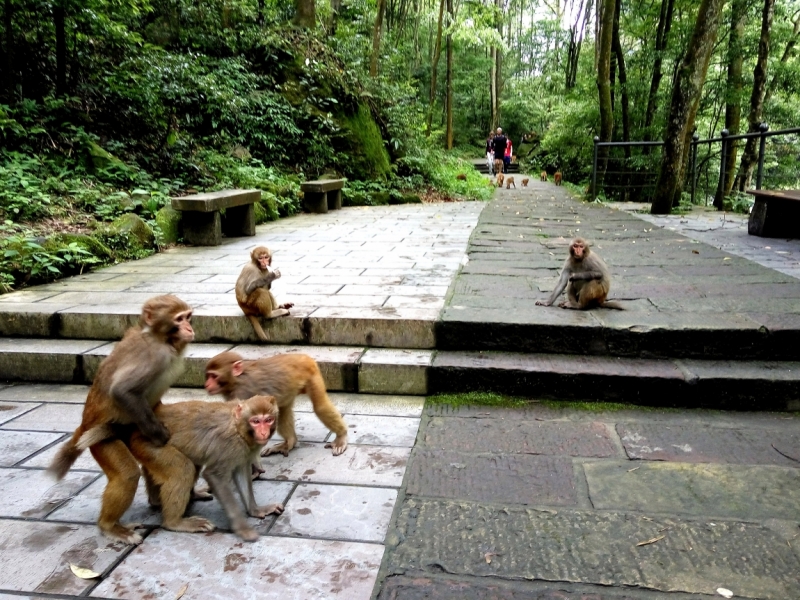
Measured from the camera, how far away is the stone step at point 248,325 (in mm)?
4555

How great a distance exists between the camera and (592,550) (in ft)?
8.26

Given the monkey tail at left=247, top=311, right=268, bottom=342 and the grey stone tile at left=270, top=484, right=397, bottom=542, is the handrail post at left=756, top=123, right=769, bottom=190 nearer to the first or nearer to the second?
the monkey tail at left=247, top=311, right=268, bottom=342

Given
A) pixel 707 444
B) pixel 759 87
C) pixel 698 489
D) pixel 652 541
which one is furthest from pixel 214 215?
pixel 759 87

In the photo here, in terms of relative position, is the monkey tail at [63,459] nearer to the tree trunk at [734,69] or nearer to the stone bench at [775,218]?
the stone bench at [775,218]

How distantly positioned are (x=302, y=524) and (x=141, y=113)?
1101cm

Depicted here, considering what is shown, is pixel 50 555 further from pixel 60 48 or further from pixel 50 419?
pixel 60 48

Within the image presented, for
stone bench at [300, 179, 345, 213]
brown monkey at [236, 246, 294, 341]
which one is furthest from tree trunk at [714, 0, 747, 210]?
brown monkey at [236, 246, 294, 341]

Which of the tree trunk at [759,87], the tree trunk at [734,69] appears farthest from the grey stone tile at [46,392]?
the tree trunk at [734,69]

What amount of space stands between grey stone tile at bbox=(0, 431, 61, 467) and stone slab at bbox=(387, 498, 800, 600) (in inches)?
87.0

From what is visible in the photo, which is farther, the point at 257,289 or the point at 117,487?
the point at 257,289

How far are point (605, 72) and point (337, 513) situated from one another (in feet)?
49.6

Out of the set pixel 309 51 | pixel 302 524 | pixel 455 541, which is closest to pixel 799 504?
pixel 455 541

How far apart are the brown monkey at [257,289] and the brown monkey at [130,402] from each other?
5.63 ft

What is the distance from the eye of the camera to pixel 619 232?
31.6ft
